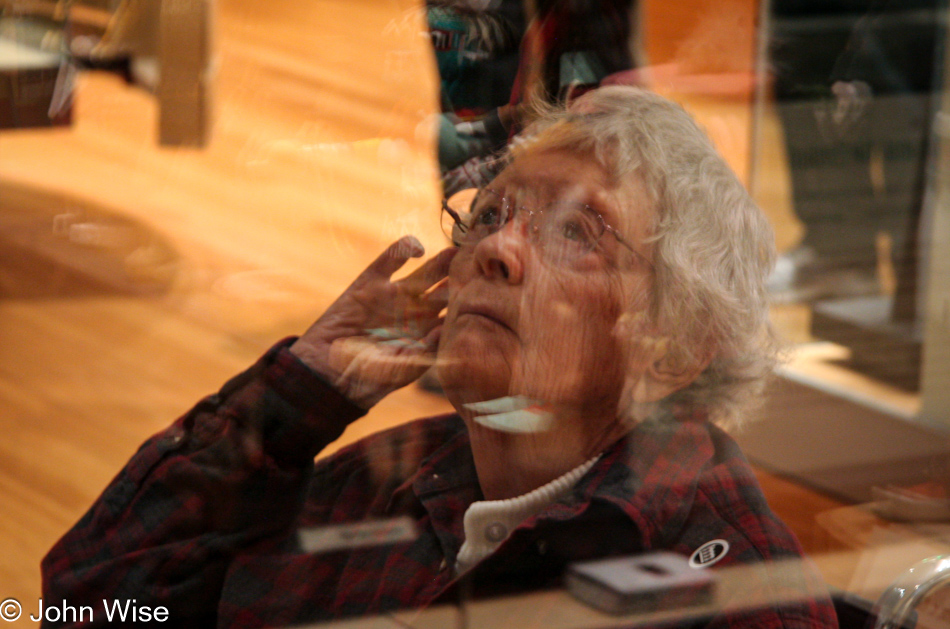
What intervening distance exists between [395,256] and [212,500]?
0.27 meters

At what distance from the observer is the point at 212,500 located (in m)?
0.87

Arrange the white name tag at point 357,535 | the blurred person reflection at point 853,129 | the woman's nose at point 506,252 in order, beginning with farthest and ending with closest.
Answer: the blurred person reflection at point 853,129
the white name tag at point 357,535
the woman's nose at point 506,252

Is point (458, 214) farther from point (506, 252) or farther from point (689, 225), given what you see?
point (689, 225)

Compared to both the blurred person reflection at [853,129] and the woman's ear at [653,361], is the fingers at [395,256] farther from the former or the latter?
the blurred person reflection at [853,129]

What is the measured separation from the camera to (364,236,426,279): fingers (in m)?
0.86

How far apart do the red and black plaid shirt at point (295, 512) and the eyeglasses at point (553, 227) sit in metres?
0.16

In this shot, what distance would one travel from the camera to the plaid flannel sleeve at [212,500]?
0.86 metres

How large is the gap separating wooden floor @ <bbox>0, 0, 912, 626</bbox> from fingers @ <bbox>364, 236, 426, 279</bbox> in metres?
0.01
